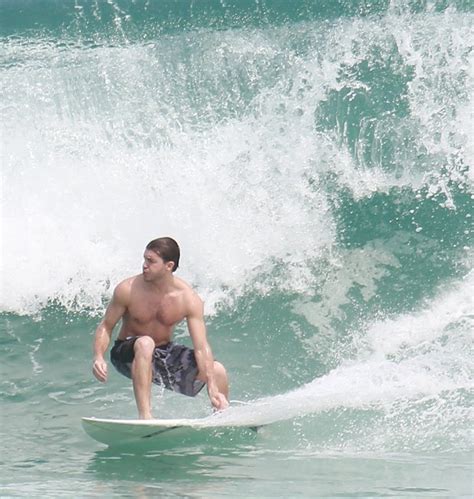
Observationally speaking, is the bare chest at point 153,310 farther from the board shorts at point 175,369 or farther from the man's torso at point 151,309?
the board shorts at point 175,369

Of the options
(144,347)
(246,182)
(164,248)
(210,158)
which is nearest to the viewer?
(144,347)

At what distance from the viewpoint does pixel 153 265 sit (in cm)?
686

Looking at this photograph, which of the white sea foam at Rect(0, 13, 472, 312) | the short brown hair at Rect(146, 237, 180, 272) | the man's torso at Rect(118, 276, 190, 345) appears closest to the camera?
the short brown hair at Rect(146, 237, 180, 272)

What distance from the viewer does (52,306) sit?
9.94 meters

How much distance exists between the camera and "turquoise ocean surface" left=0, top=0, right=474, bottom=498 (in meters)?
8.79

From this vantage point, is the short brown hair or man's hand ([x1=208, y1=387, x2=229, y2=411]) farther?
the short brown hair

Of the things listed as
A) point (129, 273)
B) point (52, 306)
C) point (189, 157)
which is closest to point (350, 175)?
point (189, 157)

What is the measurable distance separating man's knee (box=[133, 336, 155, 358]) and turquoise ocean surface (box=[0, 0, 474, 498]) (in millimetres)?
1001

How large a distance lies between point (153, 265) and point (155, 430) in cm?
96

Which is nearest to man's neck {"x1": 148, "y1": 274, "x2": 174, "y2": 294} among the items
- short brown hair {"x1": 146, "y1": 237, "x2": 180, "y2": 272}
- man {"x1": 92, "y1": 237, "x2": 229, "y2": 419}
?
man {"x1": 92, "y1": 237, "x2": 229, "y2": 419}

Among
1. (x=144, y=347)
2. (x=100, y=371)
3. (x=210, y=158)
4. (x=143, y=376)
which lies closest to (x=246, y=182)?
(x=210, y=158)

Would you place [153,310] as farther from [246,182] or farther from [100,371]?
[246,182]

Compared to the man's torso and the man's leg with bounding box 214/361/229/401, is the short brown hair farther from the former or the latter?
the man's leg with bounding box 214/361/229/401

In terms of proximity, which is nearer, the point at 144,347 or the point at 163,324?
the point at 144,347
